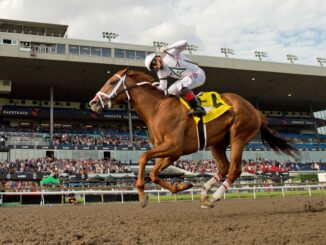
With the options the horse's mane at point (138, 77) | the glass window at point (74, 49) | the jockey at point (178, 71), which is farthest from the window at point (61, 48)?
the jockey at point (178, 71)

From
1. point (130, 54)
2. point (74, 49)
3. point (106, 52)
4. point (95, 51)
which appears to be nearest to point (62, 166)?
point (74, 49)

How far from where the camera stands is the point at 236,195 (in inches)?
824

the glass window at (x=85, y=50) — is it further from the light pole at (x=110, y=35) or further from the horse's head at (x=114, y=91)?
the horse's head at (x=114, y=91)

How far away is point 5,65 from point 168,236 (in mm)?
38016

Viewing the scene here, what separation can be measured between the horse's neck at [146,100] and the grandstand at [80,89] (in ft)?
106

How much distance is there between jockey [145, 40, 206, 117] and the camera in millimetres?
6865

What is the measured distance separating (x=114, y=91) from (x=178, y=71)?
130cm

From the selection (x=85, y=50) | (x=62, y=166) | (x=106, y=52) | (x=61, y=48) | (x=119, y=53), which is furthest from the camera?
(x=119, y=53)

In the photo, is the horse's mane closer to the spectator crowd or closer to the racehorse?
the racehorse

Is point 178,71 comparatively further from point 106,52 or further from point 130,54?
point 130,54

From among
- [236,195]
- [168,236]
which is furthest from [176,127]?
[236,195]

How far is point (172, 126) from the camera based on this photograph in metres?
6.52

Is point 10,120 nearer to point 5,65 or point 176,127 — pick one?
point 5,65

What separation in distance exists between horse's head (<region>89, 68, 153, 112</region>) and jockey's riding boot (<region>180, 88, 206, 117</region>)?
830mm
